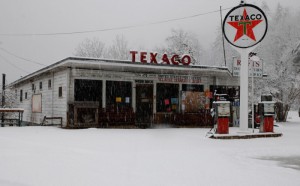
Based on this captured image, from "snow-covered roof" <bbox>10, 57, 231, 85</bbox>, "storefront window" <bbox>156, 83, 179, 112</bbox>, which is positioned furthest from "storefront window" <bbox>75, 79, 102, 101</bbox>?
"storefront window" <bbox>156, 83, 179, 112</bbox>

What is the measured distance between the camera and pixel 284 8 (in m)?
47.2

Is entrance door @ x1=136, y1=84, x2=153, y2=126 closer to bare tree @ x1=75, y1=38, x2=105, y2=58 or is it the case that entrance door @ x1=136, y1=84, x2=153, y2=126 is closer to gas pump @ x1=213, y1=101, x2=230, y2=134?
gas pump @ x1=213, y1=101, x2=230, y2=134

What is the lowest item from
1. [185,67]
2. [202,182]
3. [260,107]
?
[202,182]

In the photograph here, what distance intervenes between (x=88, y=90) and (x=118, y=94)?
171 centimetres

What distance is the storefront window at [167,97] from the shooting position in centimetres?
2008

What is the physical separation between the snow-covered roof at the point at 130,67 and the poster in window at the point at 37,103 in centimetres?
192

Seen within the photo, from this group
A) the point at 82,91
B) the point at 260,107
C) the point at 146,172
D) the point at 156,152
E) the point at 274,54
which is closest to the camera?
the point at 146,172

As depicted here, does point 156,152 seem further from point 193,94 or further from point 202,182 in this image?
point 193,94

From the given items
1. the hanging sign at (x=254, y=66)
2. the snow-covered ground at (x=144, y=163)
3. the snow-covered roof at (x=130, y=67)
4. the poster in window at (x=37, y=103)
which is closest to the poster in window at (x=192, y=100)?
the snow-covered roof at (x=130, y=67)

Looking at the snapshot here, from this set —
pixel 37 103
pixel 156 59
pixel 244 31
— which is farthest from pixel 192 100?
pixel 37 103

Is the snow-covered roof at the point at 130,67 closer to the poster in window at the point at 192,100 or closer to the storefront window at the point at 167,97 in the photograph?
the storefront window at the point at 167,97

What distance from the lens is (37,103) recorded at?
75.0ft

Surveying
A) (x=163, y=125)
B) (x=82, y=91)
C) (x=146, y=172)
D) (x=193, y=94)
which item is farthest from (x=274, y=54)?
(x=146, y=172)

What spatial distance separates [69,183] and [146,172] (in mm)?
1655
